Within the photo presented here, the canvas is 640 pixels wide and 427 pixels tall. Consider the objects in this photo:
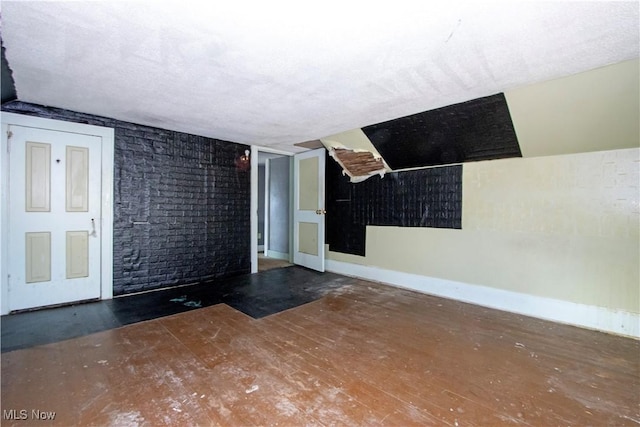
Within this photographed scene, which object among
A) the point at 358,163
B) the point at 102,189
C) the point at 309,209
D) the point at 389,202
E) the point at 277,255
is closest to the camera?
the point at 102,189

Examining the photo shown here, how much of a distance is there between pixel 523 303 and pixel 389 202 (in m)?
2.11

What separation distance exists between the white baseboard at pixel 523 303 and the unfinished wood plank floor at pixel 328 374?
0.15 m

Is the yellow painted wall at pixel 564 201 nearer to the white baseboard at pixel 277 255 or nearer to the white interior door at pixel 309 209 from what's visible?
the white interior door at pixel 309 209

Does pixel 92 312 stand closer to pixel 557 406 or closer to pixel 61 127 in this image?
pixel 61 127

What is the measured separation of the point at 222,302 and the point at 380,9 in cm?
327

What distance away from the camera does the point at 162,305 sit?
128 inches

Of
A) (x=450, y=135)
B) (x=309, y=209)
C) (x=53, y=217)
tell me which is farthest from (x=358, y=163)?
(x=53, y=217)

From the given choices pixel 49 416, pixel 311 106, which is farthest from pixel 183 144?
pixel 49 416

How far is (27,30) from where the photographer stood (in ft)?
5.67

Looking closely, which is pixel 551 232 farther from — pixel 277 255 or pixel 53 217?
pixel 53 217

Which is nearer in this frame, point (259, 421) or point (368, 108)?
point (259, 421)

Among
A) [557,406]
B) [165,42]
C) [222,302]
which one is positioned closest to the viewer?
[557,406]

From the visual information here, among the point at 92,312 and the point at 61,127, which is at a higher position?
the point at 61,127

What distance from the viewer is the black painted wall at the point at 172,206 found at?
359cm
